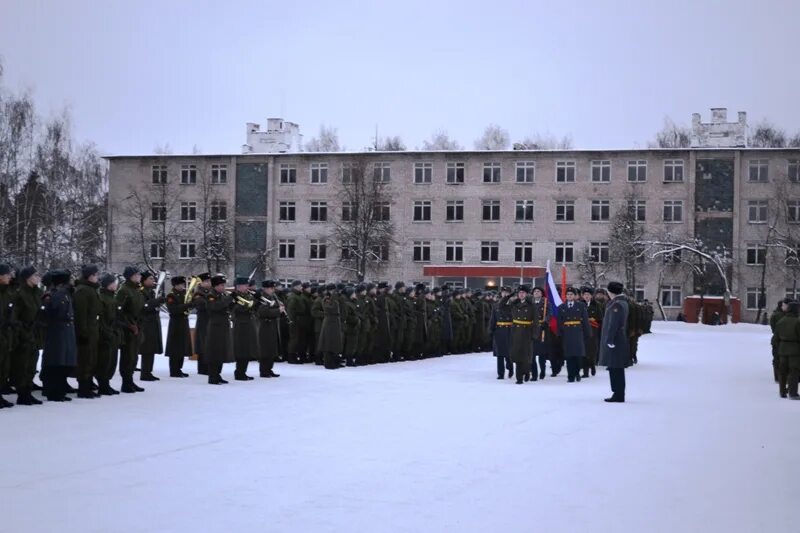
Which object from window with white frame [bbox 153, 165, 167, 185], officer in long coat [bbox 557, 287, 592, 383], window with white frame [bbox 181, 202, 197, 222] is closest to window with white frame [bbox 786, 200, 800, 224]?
window with white frame [bbox 181, 202, 197, 222]

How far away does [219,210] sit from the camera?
73.8 m

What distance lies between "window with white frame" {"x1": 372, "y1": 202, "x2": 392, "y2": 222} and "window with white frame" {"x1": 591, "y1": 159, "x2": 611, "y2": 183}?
530 inches

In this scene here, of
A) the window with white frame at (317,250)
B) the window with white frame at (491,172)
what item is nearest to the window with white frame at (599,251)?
the window with white frame at (491,172)

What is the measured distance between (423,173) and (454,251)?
5600 mm

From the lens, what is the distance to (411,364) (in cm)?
2653

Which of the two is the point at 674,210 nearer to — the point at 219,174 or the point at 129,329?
the point at 219,174

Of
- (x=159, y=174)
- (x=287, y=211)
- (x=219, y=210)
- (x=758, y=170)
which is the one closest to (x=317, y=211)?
(x=287, y=211)

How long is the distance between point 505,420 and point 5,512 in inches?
305

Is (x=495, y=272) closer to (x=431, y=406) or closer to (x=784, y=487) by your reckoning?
(x=431, y=406)

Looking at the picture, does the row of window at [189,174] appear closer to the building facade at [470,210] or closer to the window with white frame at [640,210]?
the building facade at [470,210]

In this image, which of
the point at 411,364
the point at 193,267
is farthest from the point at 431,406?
the point at 193,267

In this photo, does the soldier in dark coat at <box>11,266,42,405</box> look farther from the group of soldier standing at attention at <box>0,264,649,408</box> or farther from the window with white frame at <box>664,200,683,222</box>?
the window with white frame at <box>664,200,683,222</box>

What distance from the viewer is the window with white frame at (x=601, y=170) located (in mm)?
70000

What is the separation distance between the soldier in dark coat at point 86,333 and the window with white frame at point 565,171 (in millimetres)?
56900
